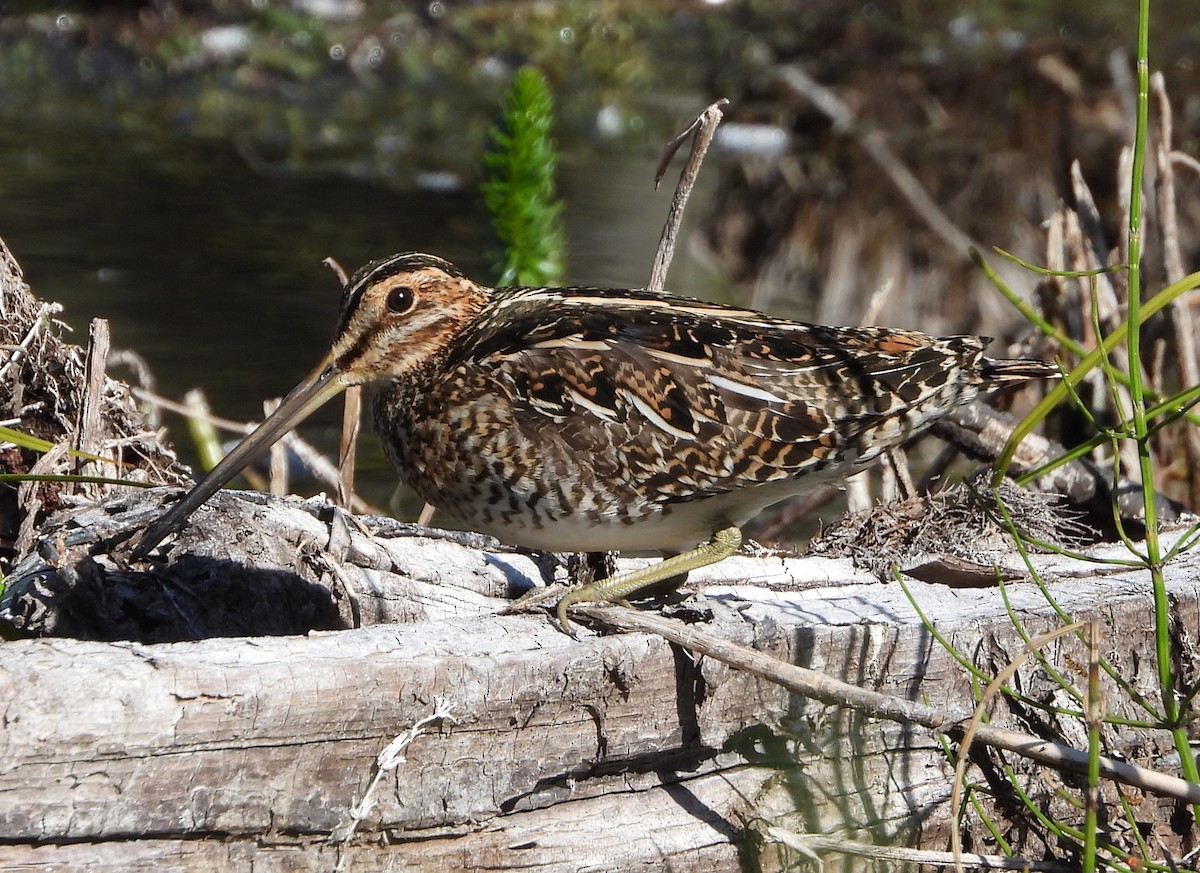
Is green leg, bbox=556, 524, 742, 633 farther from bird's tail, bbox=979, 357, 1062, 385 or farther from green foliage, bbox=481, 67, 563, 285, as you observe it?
green foliage, bbox=481, 67, 563, 285

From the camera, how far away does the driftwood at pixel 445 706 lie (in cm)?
242

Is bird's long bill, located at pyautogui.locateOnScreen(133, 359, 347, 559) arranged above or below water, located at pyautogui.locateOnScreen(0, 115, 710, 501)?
below

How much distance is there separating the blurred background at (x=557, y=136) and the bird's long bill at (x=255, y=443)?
230cm

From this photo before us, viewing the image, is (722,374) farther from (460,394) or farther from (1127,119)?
(1127,119)

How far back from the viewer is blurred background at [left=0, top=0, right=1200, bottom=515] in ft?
23.7

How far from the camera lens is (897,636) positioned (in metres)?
2.92

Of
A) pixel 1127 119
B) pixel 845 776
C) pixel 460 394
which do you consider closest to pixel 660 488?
pixel 460 394

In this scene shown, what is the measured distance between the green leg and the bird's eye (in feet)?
2.45

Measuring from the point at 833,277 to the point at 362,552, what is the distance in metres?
5.07

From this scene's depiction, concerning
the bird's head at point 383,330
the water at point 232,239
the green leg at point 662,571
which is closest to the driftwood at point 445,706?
the green leg at point 662,571

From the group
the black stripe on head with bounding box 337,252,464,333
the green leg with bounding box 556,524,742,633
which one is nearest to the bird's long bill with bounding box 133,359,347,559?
the black stripe on head with bounding box 337,252,464,333

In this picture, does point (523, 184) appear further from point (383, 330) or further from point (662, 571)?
point (662, 571)

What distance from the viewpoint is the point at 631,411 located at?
312 centimetres

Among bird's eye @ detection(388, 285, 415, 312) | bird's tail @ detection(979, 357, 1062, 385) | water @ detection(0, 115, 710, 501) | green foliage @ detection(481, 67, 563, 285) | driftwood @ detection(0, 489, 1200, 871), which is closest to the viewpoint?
driftwood @ detection(0, 489, 1200, 871)
